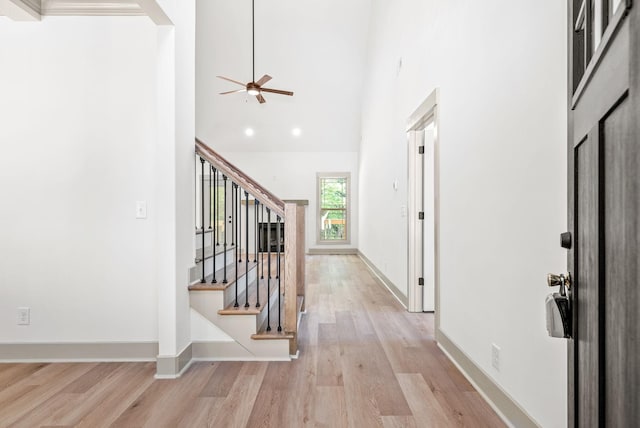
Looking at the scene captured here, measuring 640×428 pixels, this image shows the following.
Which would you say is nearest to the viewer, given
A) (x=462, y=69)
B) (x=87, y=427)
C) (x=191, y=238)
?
(x=87, y=427)

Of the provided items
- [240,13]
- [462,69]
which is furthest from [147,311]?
[240,13]

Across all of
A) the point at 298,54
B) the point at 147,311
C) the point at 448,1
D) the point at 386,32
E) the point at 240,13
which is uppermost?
the point at 240,13

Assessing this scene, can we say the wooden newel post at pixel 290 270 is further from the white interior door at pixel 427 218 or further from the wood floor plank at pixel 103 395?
the white interior door at pixel 427 218

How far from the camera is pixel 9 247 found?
8.70ft

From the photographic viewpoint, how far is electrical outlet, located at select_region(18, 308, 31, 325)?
266cm

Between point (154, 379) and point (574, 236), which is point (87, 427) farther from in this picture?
point (574, 236)

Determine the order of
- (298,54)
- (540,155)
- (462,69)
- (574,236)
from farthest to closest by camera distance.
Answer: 1. (298,54)
2. (462,69)
3. (540,155)
4. (574,236)

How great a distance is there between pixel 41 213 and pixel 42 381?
3.77 feet

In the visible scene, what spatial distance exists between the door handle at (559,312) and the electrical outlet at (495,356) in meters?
1.20

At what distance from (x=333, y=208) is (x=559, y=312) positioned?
8.64m

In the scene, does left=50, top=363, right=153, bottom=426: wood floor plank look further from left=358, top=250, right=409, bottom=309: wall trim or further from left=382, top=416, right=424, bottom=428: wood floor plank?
left=358, top=250, right=409, bottom=309: wall trim

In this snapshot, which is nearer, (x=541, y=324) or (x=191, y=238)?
(x=541, y=324)

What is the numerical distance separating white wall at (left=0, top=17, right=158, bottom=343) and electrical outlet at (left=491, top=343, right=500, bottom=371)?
2262mm

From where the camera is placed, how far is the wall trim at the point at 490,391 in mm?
1749
